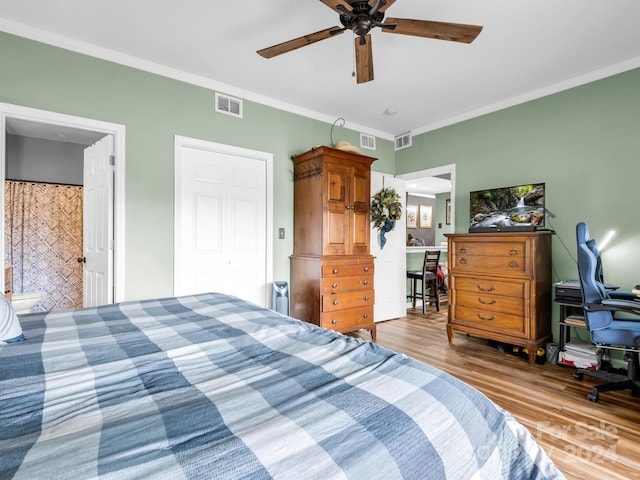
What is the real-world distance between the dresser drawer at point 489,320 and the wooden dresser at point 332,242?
95 cm

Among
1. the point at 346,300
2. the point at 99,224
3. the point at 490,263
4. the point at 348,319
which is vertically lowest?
the point at 348,319

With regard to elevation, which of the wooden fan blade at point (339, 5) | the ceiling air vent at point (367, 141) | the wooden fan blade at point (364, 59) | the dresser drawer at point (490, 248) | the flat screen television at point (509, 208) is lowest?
the dresser drawer at point (490, 248)

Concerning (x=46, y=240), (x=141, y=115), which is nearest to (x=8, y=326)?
(x=141, y=115)

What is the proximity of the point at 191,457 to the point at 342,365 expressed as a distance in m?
0.53

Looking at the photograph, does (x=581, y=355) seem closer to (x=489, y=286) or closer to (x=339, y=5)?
(x=489, y=286)

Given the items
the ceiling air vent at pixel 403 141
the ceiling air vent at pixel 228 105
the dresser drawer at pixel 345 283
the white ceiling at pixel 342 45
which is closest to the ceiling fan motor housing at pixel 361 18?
the white ceiling at pixel 342 45

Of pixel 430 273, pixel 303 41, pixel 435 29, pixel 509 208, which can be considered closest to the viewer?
pixel 435 29

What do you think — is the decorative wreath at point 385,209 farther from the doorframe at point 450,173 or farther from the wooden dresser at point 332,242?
the wooden dresser at point 332,242

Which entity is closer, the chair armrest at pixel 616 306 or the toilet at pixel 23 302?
the chair armrest at pixel 616 306

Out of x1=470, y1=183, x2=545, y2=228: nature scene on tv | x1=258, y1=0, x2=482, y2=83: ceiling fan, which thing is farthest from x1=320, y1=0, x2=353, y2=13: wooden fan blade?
x1=470, y1=183, x2=545, y2=228: nature scene on tv

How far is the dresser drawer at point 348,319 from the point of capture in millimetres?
3371

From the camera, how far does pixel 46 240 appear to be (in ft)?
13.6

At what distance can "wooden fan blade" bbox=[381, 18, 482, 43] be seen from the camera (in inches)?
71.7

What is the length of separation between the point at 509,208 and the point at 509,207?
0.01 metres
